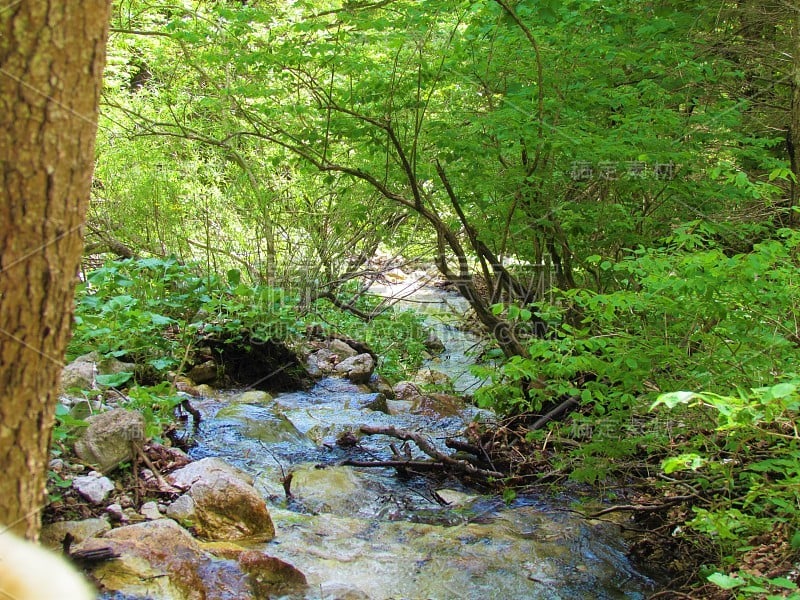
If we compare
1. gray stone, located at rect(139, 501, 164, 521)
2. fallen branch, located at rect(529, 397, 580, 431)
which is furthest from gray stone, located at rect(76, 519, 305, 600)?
fallen branch, located at rect(529, 397, 580, 431)

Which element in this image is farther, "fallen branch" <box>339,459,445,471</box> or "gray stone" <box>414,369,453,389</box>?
"gray stone" <box>414,369,453,389</box>

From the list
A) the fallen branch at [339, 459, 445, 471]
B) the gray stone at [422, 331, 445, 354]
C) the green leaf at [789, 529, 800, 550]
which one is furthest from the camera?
the gray stone at [422, 331, 445, 354]

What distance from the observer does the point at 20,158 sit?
1403mm

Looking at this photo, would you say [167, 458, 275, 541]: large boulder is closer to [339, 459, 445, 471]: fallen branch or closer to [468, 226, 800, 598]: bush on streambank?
[339, 459, 445, 471]: fallen branch

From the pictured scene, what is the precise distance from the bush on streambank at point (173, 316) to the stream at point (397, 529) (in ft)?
2.32

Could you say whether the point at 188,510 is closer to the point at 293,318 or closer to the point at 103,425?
the point at 103,425

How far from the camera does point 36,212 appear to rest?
1426 millimetres

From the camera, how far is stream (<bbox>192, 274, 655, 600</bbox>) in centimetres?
349

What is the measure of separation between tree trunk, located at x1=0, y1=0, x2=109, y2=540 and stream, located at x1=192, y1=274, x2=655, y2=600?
2062 mm

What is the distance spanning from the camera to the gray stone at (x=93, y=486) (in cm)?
338

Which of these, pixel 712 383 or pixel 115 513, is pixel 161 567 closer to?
pixel 115 513

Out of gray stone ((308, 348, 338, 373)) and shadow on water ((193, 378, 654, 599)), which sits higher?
shadow on water ((193, 378, 654, 599))

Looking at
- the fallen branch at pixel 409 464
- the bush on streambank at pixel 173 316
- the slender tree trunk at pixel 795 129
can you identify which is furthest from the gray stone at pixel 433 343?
the slender tree trunk at pixel 795 129

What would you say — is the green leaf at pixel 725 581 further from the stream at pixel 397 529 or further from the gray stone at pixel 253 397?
the gray stone at pixel 253 397
